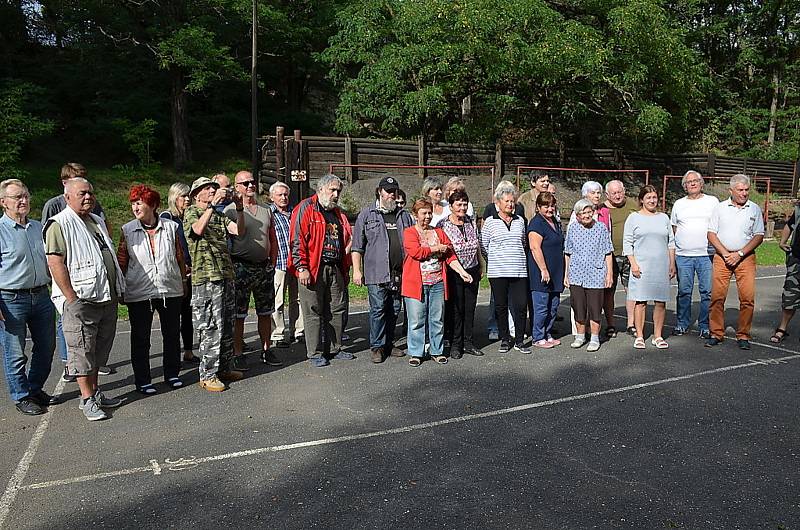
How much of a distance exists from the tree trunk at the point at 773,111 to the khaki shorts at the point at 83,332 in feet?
113

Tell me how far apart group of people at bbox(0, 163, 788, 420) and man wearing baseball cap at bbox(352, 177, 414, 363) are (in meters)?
0.02

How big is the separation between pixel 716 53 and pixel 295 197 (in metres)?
30.0

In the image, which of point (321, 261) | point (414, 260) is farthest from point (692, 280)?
point (321, 261)

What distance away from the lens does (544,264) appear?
7.30 metres

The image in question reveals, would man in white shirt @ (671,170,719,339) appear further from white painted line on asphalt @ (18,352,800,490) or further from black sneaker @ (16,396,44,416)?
black sneaker @ (16,396,44,416)

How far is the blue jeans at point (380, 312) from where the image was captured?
22.4 ft

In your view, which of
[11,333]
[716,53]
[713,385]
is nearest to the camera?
[11,333]

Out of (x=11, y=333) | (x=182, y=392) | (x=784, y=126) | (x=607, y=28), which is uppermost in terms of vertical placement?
(x=607, y=28)

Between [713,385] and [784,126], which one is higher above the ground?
[784,126]

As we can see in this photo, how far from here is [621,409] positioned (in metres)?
5.43

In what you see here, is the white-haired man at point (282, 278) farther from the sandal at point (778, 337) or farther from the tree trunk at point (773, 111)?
the tree trunk at point (773, 111)

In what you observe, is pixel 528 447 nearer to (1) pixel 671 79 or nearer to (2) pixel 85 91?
(1) pixel 671 79

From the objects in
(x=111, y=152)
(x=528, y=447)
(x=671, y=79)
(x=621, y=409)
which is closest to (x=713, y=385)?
(x=621, y=409)


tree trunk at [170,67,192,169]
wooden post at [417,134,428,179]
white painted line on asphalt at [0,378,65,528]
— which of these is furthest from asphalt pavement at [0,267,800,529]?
tree trunk at [170,67,192,169]
